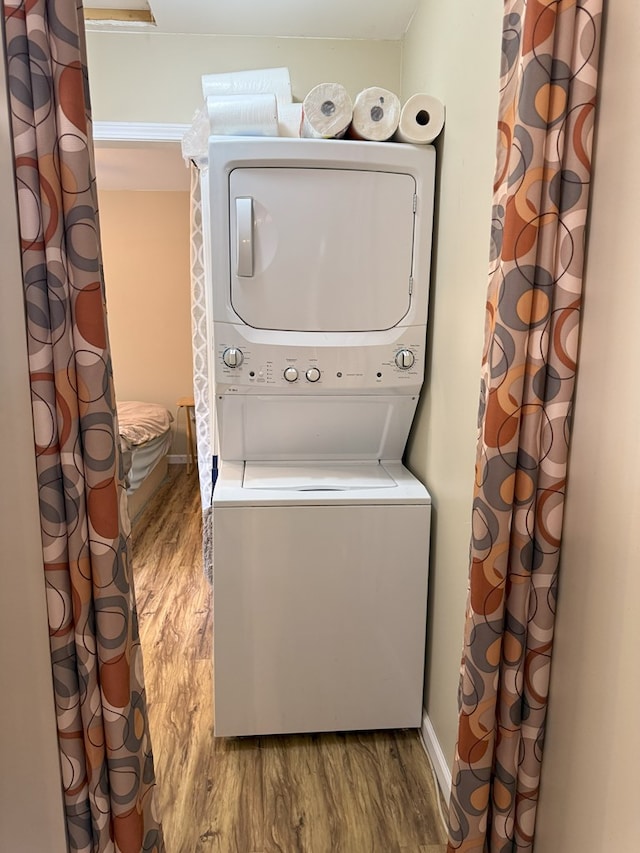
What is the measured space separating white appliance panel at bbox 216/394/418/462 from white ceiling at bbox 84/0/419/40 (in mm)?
1329

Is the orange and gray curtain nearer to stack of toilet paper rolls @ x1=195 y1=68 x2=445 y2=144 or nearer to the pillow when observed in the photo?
stack of toilet paper rolls @ x1=195 y1=68 x2=445 y2=144

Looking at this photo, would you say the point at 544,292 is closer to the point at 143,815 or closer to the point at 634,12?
the point at 634,12

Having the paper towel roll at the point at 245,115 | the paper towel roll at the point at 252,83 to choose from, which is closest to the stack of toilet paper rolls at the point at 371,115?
the paper towel roll at the point at 245,115

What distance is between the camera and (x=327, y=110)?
5.58 feet

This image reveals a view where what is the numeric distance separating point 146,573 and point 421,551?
1783 millimetres

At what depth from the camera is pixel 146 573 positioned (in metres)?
3.06

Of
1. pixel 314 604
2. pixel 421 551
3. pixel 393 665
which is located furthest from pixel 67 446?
pixel 393 665

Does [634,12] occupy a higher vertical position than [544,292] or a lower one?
higher

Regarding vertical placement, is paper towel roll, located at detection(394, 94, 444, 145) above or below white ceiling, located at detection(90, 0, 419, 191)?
below

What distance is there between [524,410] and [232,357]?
989mm

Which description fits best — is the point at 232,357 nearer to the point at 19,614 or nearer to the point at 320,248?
the point at 320,248

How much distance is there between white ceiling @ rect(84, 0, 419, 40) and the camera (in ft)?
6.54

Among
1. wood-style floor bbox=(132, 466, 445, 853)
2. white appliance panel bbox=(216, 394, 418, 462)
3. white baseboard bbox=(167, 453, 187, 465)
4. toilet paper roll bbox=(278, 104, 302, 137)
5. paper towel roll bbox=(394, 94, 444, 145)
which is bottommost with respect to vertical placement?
white baseboard bbox=(167, 453, 187, 465)

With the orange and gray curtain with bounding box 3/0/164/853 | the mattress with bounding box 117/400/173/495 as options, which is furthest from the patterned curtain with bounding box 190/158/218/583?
the orange and gray curtain with bounding box 3/0/164/853
